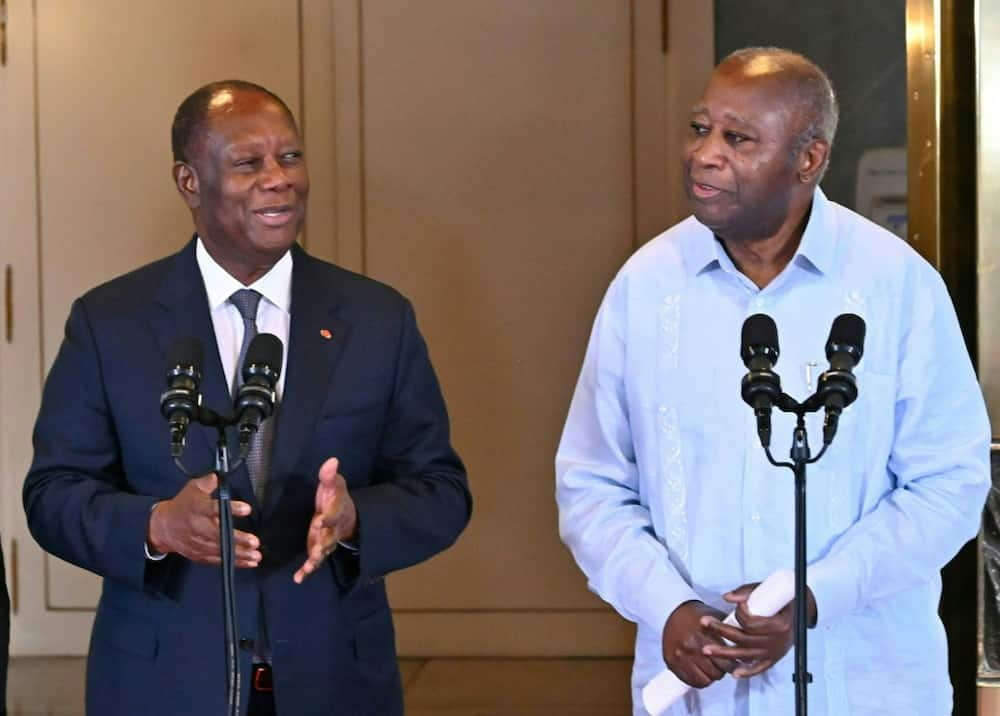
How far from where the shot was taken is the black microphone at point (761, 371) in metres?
2.21

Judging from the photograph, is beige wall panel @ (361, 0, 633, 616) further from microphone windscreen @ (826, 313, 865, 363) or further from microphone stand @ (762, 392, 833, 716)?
microphone stand @ (762, 392, 833, 716)

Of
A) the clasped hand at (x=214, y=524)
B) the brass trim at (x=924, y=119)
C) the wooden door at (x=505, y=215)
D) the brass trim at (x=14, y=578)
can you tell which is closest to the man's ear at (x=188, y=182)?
the clasped hand at (x=214, y=524)

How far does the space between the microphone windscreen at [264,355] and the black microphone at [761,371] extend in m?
0.67

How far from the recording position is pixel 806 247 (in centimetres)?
262

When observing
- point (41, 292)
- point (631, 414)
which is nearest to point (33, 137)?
point (41, 292)

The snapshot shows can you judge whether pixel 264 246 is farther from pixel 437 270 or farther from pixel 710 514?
pixel 437 270

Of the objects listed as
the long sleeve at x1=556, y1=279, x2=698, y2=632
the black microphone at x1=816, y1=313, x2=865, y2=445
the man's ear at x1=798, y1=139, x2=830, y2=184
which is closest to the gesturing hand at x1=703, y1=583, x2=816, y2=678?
the long sleeve at x1=556, y1=279, x2=698, y2=632

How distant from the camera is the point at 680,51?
547cm

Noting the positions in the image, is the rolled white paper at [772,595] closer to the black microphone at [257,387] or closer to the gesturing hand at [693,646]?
the gesturing hand at [693,646]

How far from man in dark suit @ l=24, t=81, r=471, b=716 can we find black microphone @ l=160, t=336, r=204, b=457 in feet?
1.07

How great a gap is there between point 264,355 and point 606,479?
75cm

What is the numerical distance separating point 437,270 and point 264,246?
291 cm

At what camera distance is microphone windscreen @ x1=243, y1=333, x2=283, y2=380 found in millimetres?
2227

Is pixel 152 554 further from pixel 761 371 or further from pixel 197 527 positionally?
pixel 761 371
